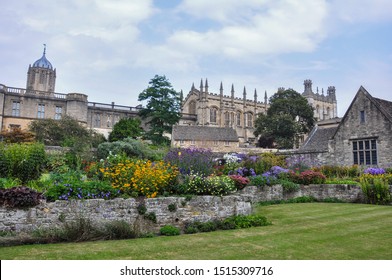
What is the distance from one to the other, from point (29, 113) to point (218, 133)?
30186mm

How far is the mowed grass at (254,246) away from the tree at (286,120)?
42.1 m

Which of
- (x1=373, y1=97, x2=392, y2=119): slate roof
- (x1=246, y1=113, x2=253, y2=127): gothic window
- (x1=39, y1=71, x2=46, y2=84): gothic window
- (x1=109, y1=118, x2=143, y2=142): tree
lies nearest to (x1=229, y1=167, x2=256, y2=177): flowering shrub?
(x1=373, y1=97, x2=392, y2=119): slate roof

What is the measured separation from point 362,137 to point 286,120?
26.5m

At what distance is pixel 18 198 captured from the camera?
8273mm

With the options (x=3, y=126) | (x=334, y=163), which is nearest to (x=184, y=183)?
(x=334, y=163)

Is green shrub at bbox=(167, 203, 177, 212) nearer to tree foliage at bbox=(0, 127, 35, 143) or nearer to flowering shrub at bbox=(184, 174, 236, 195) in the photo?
flowering shrub at bbox=(184, 174, 236, 195)

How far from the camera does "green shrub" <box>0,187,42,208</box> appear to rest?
8242 millimetres

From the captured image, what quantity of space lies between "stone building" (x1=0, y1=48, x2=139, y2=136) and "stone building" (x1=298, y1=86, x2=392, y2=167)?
3613cm

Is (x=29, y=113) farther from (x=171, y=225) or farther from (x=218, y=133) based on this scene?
(x=171, y=225)

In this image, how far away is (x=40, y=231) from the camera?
8.02 m

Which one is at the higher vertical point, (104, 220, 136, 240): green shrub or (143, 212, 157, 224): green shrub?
(143, 212, 157, 224): green shrub

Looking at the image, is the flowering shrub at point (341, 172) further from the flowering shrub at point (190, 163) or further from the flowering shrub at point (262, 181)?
the flowering shrub at point (190, 163)

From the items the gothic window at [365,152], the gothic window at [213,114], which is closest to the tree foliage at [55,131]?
the gothic window at [365,152]

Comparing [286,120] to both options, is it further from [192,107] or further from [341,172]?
[192,107]
